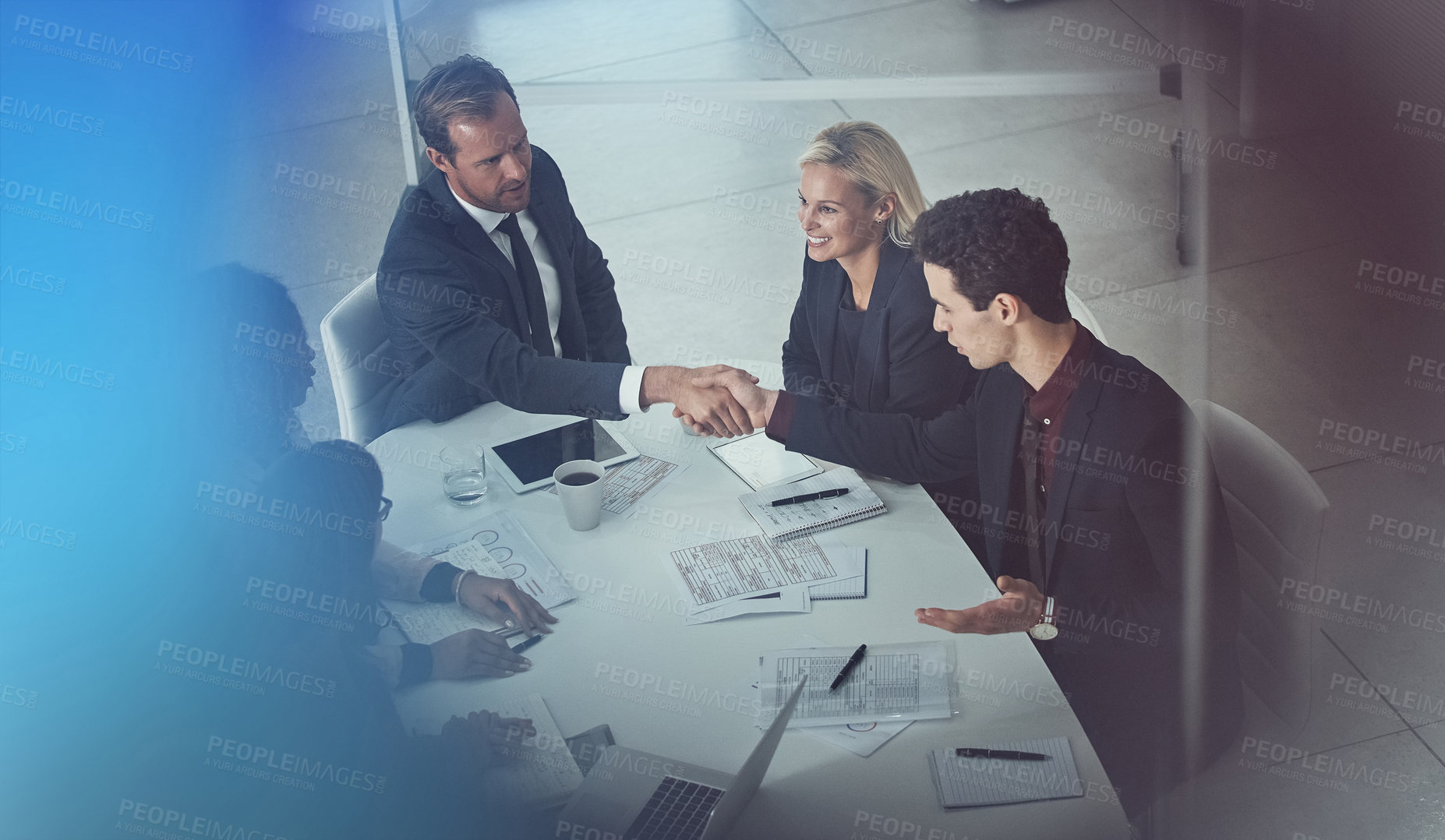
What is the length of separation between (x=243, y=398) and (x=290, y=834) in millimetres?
551

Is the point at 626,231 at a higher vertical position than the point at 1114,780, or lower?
higher

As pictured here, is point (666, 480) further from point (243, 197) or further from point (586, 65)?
point (586, 65)

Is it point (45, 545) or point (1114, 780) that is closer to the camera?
point (45, 545)

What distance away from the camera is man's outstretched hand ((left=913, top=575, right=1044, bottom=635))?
177cm

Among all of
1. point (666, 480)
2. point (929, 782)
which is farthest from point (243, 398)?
point (929, 782)

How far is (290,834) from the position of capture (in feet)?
4.26

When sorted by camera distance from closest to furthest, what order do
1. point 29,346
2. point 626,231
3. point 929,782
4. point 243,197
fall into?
point 29,346, point 243,197, point 929,782, point 626,231

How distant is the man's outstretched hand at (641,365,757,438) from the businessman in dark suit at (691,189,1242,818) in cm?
49
